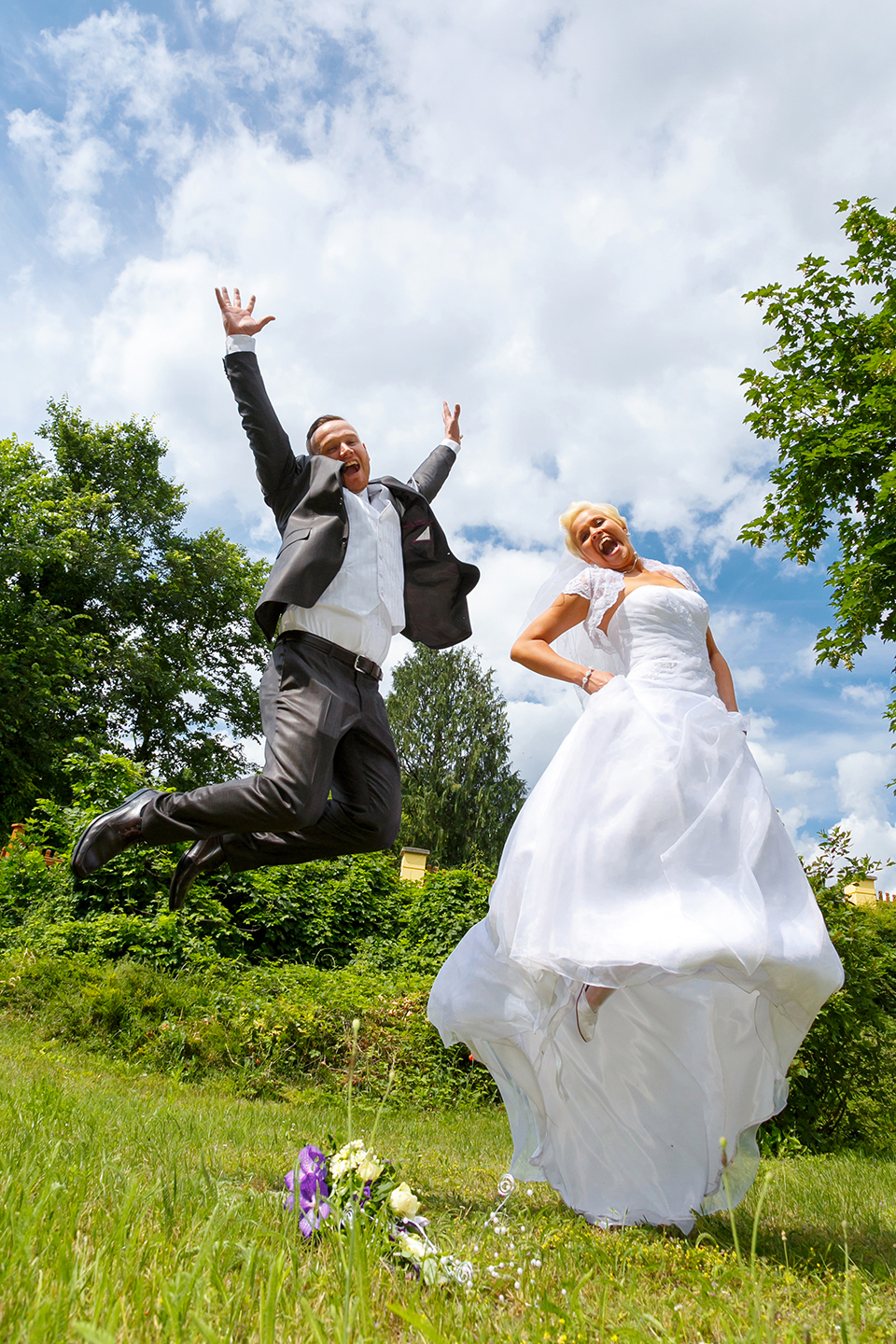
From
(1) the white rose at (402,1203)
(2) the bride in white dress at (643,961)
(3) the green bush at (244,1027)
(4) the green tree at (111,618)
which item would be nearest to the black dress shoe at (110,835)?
(2) the bride in white dress at (643,961)

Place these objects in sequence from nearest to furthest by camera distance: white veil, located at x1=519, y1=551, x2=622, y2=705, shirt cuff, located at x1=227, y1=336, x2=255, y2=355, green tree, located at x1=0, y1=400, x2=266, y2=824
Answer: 1. shirt cuff, located at x1=227, y1=336, x2=255, y2=355
2. white veil, located at x1=519, y1=551, x2=622, y2=705
3. green tree, located at x1=0, y1=400, x2=266, y2=824

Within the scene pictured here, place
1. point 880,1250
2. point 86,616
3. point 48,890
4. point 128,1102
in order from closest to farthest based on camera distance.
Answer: point 880,1250, point 128,1102, point 48,890, point 86,616

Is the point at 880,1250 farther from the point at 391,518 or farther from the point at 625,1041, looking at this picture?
the point at 391,518

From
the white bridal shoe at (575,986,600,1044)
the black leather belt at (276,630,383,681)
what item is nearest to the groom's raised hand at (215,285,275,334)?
the black leather belt at (276,630,383,681)

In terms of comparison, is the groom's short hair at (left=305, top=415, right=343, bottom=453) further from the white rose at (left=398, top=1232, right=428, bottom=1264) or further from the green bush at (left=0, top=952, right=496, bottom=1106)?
the green bush at (left=0, top=952, right=496, bottom=1106)

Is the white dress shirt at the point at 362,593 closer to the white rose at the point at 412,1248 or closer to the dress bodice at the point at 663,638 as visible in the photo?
the dress bodice at the point at 663,638

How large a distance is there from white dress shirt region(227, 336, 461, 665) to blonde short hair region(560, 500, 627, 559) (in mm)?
839

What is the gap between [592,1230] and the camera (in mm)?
2723

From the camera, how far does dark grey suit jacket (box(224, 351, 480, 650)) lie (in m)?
3.53

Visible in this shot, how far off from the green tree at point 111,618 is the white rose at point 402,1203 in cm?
1888

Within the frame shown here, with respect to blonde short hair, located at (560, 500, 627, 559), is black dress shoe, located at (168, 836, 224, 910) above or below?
below

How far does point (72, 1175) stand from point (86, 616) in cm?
1996

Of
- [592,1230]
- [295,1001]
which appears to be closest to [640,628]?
[592,1230]

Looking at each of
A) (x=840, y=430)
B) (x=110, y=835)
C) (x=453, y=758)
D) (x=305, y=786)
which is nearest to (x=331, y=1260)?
(x=305, y=786)
